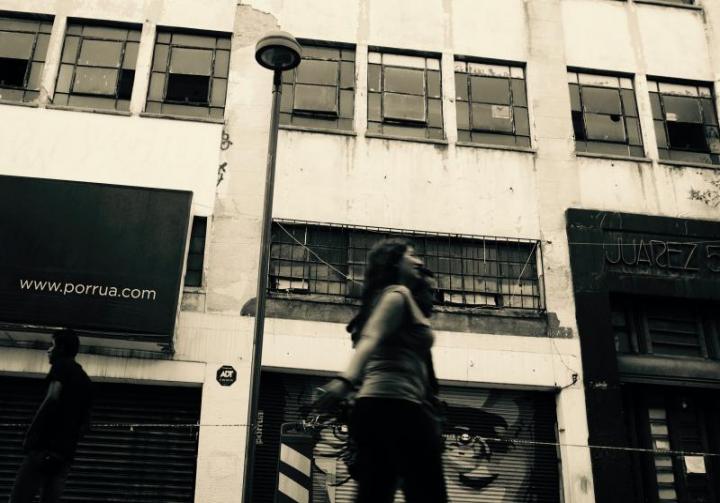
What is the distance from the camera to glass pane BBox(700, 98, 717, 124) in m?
14.7

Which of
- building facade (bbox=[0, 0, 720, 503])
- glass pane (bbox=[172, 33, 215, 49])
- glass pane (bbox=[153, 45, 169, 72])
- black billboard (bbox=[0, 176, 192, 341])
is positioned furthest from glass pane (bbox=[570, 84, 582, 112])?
glass pane (bbox=[153, 45, 169, 72])

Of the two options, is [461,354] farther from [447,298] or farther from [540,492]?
[540,492]

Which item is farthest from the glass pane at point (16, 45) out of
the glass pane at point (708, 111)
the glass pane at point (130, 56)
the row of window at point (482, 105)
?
the glass pane at point (708, 111)

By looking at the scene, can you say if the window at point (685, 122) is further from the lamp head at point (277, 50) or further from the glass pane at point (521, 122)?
the lamp head at point (277, 50)

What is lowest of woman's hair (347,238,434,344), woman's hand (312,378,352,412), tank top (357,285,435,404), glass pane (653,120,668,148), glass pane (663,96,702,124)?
woman's hand (312,378,352,412)

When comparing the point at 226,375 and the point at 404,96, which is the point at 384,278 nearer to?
the point at 226,375

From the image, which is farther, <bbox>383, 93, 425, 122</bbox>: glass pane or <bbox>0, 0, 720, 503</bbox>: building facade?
<bbox>383, 93, 425, 122</bbox>: glass pane

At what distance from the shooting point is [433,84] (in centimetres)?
1410

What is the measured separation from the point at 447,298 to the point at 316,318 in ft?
7.85

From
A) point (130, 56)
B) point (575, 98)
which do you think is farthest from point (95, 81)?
point (575, 98)

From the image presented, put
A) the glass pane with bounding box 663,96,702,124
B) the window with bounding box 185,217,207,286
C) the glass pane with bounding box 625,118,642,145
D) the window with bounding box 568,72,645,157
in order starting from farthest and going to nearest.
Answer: the glass pane with bounding box 663,96,702,124 < the glass pane with bounding box 625,118,642,145 < the window with bounding box 568,72,645,157 < the window with bounding box 185,217,207,286

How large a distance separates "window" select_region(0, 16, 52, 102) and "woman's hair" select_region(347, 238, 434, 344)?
1125cm

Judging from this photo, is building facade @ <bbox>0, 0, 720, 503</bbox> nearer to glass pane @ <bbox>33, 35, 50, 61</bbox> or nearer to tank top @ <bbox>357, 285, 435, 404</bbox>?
glass pane @ <bbox>33, 35, 50, 61</bbox>

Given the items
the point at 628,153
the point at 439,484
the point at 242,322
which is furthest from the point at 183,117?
the point at 439,484
